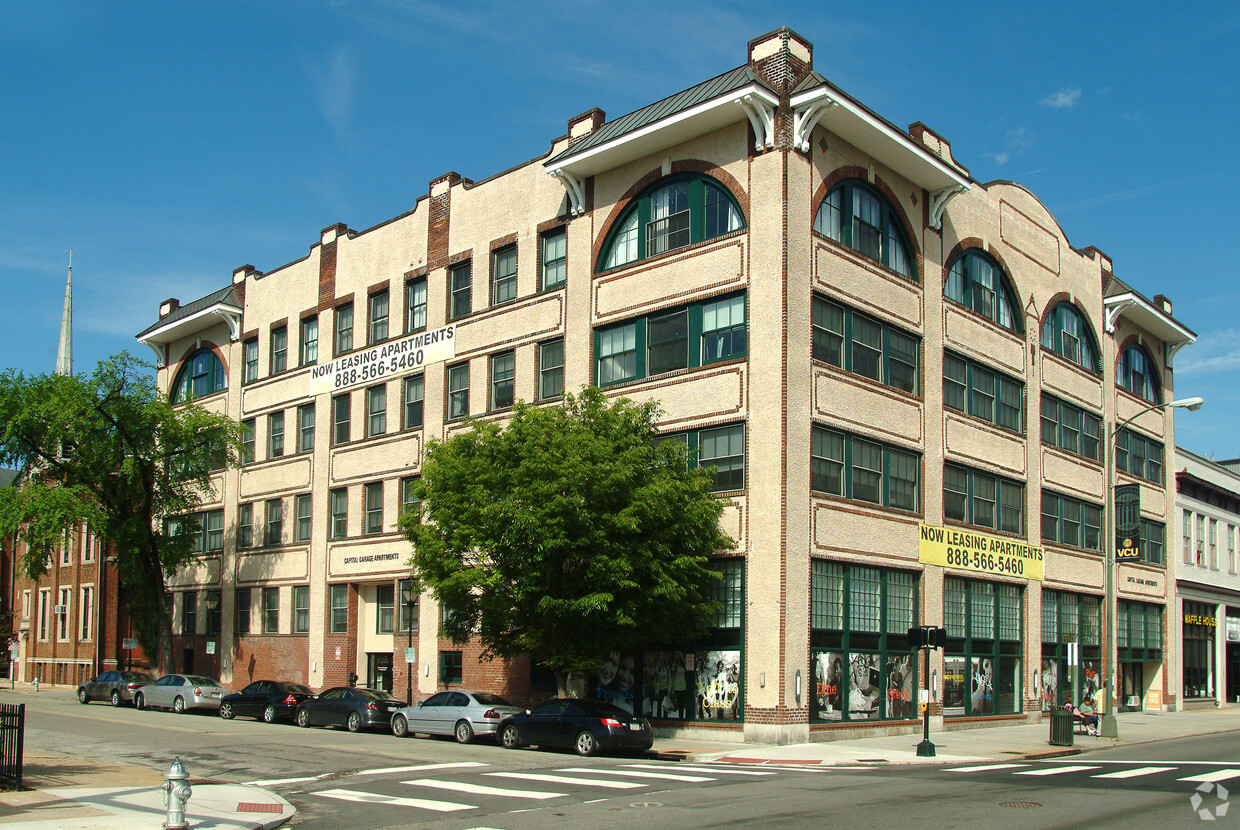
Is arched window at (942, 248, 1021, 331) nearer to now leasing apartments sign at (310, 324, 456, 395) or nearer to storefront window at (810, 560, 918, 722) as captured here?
storefront window at (810, 560, 918, 722)

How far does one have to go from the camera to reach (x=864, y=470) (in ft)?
109

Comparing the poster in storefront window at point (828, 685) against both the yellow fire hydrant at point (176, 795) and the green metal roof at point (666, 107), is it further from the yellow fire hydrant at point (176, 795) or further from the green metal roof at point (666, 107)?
the yellow fire hydrant at point (176, 795)

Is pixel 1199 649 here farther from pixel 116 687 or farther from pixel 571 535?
pixel 116 687

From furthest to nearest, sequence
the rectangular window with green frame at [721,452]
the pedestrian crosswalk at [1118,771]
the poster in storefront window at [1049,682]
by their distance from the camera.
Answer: the poster in storefront window at [1049,682] → the rectangular window with green frame at [721,452] → the pedestrian crosswalk at [1118,771]

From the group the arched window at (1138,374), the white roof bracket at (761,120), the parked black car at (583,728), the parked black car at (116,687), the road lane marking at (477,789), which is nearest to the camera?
the road lane marking at (477,789)

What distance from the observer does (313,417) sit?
47.3 m

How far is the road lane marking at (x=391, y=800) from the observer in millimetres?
16578

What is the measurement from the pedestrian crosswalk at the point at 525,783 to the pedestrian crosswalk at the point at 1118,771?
4.43 metres

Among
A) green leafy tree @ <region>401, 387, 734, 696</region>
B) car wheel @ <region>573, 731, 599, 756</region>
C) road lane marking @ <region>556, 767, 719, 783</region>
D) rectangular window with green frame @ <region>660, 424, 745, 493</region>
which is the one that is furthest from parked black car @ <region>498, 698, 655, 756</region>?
rectangular window with green frame @ <region>660, 424, 745, 493</region>

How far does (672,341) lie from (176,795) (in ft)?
72.7

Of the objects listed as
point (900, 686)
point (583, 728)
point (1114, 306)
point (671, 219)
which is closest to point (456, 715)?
point (583, 728)

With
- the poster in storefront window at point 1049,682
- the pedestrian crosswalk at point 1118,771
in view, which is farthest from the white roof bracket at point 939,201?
the pedestrian crosswalk at point 1118,771

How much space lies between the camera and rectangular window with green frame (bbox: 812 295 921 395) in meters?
32.3

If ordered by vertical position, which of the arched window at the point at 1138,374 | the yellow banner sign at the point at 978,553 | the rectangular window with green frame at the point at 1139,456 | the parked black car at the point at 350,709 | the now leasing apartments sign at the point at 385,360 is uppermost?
the arched window at the point at 1138,374
